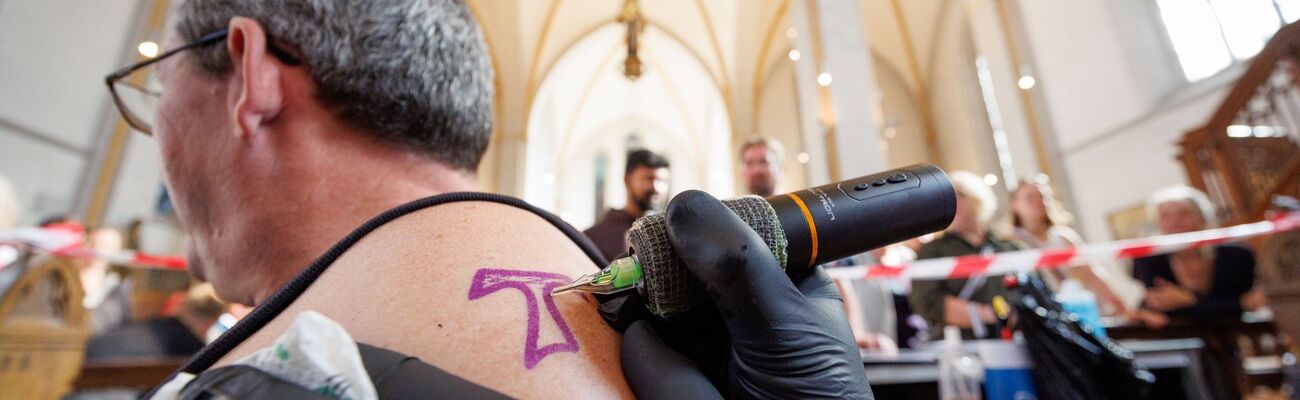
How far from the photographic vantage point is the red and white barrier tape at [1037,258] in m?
2.88

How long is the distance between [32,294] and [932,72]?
45.1 feet

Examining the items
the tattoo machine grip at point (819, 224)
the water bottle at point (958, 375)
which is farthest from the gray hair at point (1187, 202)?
the tattoo machine grip at point (819, 224)

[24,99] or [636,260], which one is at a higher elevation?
[24,99]

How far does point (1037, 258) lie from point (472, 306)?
321 cm

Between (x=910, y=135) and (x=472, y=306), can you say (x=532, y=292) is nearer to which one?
(x=472, y=306)

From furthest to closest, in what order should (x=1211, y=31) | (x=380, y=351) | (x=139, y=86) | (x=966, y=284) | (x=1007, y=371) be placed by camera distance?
(x=1211, y=31), (x=966, y=284), (x=1007, y=371), (x=139, y=86), (x=380, y=351)

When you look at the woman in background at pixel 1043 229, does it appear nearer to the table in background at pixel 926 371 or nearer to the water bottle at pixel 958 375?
the table in background at pixel 926 371

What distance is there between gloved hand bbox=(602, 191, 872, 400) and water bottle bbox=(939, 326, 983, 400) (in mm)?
1643

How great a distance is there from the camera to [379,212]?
740 mm

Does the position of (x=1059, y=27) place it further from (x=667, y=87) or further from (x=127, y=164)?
(x=667, y=87)

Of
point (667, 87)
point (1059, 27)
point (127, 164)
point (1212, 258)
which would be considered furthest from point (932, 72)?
point (127, 164)

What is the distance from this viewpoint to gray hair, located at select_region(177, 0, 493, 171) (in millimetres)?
744

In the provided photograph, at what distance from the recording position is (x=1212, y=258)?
3.05m

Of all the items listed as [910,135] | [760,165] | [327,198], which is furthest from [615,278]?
[910,135]
